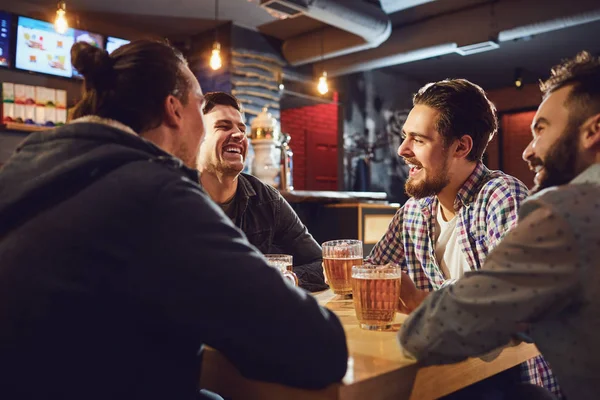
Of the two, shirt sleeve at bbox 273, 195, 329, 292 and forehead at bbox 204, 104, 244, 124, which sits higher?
forehead at bbox 204, 104, 244, 124

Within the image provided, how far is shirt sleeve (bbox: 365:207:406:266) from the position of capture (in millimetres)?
2172

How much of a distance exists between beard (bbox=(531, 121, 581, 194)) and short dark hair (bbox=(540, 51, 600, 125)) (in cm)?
3

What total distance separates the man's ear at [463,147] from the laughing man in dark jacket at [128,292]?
1.28 metres

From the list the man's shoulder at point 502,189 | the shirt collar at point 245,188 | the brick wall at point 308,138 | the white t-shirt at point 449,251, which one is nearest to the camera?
the man's shoulder at point 502,189

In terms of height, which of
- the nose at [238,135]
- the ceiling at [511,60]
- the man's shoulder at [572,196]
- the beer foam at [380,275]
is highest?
the ceiling at [511,60]

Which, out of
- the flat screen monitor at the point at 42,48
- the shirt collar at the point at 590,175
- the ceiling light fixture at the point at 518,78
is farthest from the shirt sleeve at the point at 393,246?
the ceiling light fixture at the point at 518,78

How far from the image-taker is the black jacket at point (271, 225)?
2.37 meters

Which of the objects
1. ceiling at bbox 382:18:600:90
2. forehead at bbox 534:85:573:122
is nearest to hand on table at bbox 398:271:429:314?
forehead at bbox 534:85:573:122

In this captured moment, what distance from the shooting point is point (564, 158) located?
43.3 inches

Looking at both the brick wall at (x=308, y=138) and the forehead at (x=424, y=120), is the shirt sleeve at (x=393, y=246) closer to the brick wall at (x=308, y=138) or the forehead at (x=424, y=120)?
the forehead at (x=424, y=120)

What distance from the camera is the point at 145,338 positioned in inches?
35.6

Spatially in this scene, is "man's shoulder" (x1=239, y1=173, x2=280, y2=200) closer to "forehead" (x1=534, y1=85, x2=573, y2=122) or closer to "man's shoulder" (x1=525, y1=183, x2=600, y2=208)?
"forehead" (x1=534, y1=85, x2=573, y2=122)

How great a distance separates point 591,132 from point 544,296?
389 millimetres

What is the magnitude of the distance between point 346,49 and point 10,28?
3.78 m
